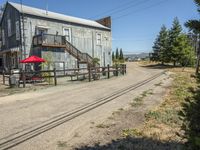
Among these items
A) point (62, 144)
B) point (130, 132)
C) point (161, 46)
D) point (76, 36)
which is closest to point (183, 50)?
point (161, 46)

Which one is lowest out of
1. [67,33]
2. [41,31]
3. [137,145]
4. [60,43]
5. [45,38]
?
[137,145]

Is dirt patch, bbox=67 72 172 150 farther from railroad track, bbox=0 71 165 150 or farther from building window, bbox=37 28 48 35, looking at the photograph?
building window, bbox=37 28 48 35

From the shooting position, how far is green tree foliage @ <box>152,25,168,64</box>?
47.9 meters

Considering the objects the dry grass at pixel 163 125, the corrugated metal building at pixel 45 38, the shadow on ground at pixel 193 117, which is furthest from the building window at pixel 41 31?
the shadow on ground at pixel 193 117

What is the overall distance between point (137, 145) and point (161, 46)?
1808 inches

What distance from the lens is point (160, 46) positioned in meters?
49.4

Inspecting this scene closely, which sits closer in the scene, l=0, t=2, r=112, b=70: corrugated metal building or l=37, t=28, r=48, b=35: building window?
l=0, t=2, r=112, b=70: corrugated metal building

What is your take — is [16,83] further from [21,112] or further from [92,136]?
[92,136]

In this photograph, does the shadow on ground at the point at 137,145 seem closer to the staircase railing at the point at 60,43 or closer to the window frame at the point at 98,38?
the staircase railing at the point at 60,43

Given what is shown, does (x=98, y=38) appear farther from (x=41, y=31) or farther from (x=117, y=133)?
(x=117, y=133)

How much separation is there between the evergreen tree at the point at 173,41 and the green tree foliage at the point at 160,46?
2.32m

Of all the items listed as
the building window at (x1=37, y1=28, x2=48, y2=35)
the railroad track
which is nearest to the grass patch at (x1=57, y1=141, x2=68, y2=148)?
the railroad track

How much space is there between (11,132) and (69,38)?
24.2 metres

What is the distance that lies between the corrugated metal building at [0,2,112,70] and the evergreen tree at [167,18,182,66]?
15349mm
